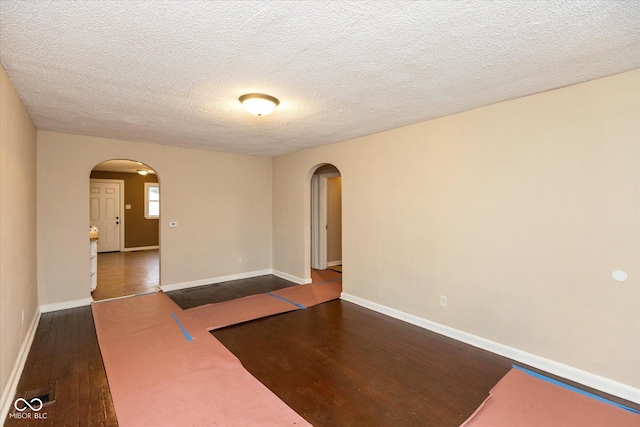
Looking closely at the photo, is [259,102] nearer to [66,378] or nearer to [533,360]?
[66,378]

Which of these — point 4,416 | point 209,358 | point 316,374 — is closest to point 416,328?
point 316,374

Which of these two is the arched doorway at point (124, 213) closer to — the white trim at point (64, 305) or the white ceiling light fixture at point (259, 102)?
the white trim at point (64, 305)

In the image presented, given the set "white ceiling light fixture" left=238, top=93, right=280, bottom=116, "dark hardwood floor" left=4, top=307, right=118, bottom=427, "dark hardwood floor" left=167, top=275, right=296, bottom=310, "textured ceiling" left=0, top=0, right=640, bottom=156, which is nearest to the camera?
"textured ceiling" left=0, top=0, right=640, bottom=156

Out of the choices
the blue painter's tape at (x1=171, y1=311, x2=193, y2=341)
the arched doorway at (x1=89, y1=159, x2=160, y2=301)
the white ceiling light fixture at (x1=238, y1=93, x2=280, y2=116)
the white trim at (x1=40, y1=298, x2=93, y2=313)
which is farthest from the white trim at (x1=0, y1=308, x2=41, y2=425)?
the arched doorway at (x1=89, y1=159, x2=160, y2=301)

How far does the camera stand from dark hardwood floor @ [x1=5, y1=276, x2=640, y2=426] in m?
2.16

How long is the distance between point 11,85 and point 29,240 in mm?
1841

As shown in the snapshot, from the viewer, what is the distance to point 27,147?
129 inches

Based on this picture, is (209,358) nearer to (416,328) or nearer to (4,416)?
(4,416)

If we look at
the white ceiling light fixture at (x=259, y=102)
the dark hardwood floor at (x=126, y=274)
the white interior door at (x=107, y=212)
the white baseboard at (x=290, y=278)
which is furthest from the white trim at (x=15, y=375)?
the white interior door at (x=107, y=212)

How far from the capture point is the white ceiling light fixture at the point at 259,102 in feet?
8.96

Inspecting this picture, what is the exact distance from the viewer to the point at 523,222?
2.85 metres

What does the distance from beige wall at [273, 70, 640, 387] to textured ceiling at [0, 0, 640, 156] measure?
0.36m

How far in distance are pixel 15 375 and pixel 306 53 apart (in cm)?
350

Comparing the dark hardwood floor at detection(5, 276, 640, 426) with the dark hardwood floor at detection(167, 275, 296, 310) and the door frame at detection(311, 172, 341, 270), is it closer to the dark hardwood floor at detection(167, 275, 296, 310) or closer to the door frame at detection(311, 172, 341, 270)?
the dark hardwood floor at detection(167, 275, 296, 310)
